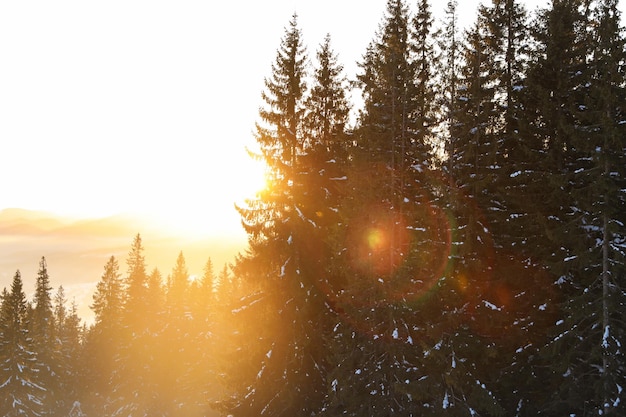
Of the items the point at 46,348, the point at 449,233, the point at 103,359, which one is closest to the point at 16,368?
the point at 46,348

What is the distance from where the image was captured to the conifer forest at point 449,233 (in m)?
17.1

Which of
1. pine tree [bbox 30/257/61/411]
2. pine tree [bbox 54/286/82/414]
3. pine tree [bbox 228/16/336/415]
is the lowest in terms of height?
pine tree [bbox 54/286/82/414]

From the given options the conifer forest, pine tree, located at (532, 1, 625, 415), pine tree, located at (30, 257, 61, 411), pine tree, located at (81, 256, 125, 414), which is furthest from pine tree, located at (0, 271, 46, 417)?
pine tree, located at (532, 1, 625, 415)

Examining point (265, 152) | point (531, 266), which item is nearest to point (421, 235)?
point (531, 266)

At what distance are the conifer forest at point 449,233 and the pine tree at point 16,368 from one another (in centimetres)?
3001

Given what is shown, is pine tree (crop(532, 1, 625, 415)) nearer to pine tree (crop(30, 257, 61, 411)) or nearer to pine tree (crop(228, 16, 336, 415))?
pine tree (crop(228, 16, 336, 415))

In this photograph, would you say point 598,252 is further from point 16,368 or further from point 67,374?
point 67,374

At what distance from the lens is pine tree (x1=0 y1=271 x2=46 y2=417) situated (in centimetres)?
4425

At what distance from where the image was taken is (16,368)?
148ft

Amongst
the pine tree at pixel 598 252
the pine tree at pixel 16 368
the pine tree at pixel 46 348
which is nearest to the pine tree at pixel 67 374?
A: the pine tree at pixel 46 348

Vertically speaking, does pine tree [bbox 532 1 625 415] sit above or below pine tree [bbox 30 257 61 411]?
above

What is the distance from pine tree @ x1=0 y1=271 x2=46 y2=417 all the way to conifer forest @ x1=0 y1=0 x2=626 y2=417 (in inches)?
1182

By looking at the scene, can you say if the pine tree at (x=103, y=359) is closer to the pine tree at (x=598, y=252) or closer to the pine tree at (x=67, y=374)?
the pine tree at (x=67, y=374)

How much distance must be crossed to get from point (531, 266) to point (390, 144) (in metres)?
7.61
